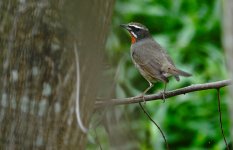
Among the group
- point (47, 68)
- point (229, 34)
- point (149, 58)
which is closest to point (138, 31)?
point (149, 58)

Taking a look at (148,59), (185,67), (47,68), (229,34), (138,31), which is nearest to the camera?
(229,34)

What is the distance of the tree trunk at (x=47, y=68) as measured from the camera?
10.3ft

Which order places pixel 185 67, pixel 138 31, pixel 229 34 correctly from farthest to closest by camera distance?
pixel 185 67, pixel 138 31, pixel 229 34

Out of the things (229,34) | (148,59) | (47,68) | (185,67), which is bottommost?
(185,67)

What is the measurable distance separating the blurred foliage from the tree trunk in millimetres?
2931

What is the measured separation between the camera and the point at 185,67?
24.4 feet

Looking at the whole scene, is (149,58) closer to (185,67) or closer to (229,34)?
(185,67)

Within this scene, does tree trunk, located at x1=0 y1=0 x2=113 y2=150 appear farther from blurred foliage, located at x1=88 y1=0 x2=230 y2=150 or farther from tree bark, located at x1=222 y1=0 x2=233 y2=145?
blurred foliage, located at x1=88 y1=0 x2=230 y2=150

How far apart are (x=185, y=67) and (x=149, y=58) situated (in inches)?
57.7

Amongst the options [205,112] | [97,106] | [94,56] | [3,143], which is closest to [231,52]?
[94,56]

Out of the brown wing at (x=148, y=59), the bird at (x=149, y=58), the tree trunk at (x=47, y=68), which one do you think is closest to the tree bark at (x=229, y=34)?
the tree trunk at (x=47, y=68)

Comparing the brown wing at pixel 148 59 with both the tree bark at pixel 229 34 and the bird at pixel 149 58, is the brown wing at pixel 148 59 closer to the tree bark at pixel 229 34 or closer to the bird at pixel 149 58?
the bird at pixel 149 58

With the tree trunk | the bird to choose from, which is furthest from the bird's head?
the tree trunk

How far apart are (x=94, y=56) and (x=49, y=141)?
1.47ft
